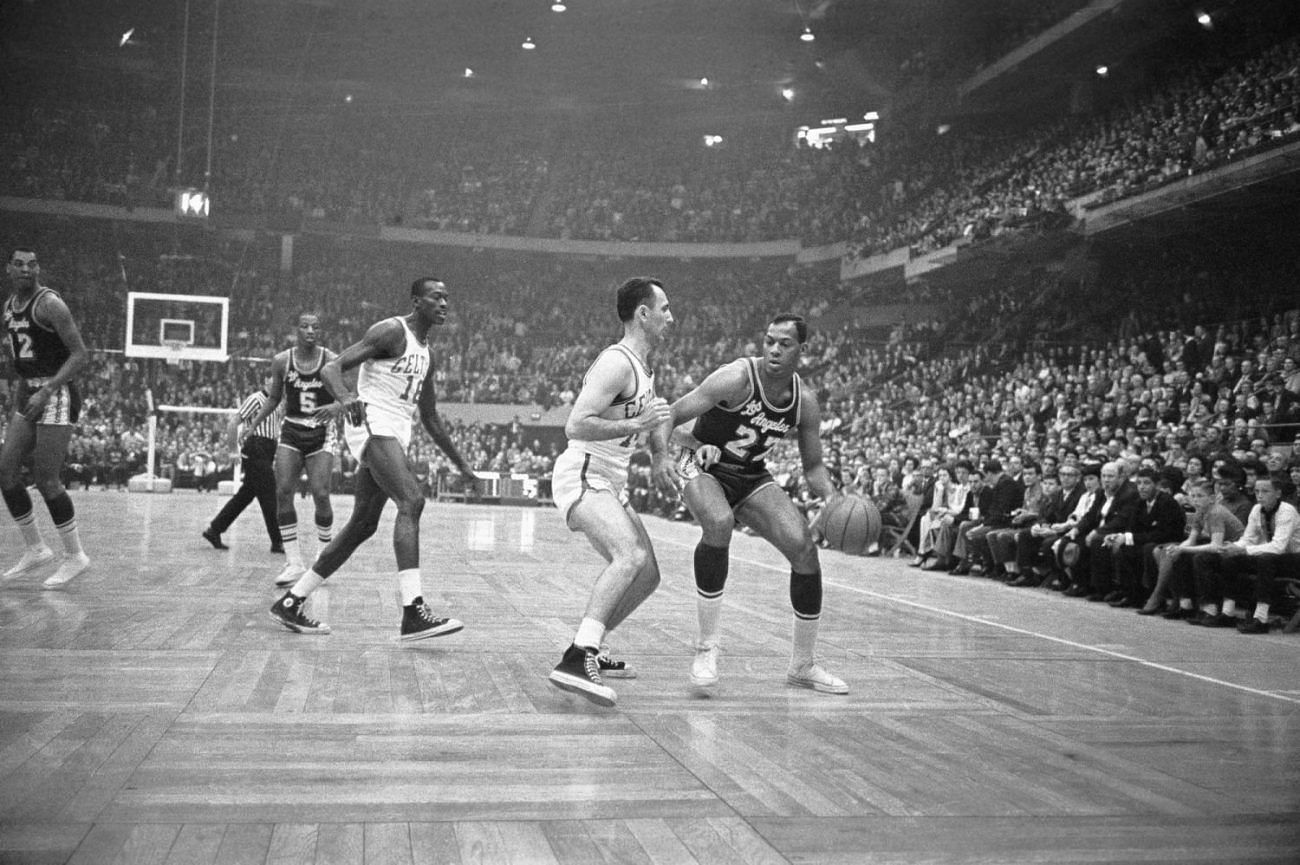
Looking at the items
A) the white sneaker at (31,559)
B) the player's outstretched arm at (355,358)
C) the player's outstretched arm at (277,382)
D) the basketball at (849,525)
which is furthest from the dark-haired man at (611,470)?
the white sneaker at (31,559)

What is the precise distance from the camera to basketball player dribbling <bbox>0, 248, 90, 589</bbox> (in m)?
7.28

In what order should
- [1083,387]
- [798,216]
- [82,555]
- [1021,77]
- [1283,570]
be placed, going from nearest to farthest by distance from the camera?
1. [82,555]
2. [1283,570]
3. [1083,387]
4. [1021,77]
5. [798,216]

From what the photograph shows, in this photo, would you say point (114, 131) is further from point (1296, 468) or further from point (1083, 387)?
point (1296, 468)

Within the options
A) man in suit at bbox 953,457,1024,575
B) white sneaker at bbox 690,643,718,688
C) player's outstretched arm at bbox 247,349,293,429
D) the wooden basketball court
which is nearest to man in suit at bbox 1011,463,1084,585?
man in suit at bbox 953,457,1024,575

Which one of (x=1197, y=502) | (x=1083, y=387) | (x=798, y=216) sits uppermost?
(x=798, y=216)

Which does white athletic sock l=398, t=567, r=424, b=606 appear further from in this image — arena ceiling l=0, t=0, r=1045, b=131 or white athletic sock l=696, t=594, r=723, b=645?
arena ceiling l=0, t=0, r=1045, b=131

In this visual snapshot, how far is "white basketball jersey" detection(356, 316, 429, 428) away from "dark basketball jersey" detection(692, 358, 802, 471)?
184cm

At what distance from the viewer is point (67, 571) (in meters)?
7.66

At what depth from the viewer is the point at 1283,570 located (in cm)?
855

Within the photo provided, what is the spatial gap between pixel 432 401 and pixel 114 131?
3724 centimetres

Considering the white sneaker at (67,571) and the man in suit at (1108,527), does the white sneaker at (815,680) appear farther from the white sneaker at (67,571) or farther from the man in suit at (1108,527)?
the man in suit at (1108,527)

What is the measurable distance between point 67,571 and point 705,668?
4.78 metres

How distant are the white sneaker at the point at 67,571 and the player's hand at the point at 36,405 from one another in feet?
3.32

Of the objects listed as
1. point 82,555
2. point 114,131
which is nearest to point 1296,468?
point 82,555
